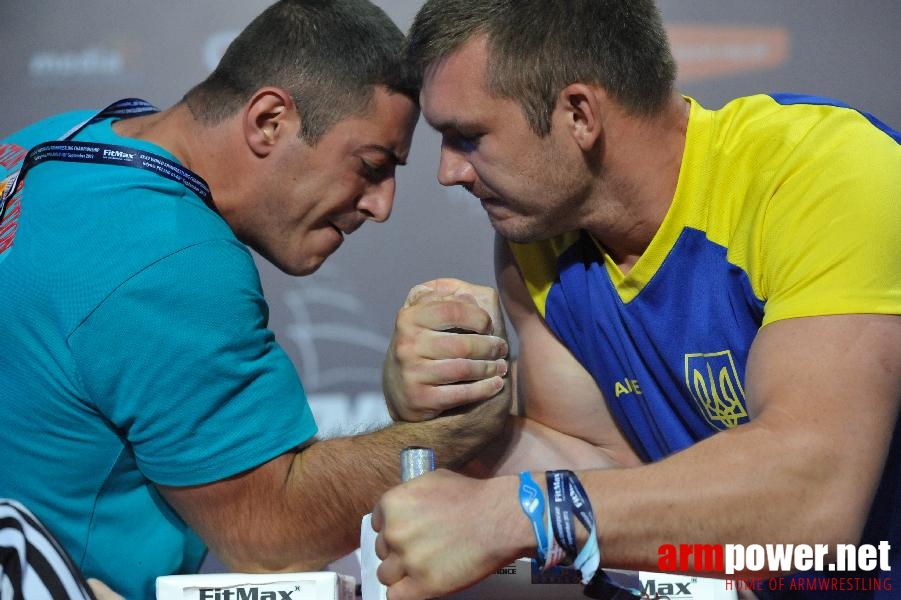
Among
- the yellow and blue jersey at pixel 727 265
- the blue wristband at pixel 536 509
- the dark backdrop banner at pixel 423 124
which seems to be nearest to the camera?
the blue wristband at pixel 536 509

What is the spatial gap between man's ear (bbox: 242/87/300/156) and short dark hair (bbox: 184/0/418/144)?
0.04 feet

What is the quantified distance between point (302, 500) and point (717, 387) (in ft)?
1.80

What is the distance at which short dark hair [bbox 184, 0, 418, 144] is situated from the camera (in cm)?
147

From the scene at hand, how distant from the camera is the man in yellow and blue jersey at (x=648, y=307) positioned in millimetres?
934

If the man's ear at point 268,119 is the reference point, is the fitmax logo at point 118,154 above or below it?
below

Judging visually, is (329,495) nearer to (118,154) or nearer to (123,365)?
(123,365)

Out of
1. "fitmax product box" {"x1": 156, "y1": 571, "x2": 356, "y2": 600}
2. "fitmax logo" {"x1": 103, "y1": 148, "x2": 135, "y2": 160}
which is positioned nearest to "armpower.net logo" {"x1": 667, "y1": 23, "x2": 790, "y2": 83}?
"fitmax logo" {"x1": 103, "y1": 148, "x2": 135, "y2": 160}

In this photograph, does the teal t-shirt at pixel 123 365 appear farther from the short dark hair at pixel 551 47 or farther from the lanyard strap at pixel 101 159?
the short dark hair at pixel 551 47

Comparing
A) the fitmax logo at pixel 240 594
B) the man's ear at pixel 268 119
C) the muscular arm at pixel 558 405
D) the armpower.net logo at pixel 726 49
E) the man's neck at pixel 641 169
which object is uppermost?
the armpower.net logo at pixel 726 49

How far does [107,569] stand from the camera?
1.27m

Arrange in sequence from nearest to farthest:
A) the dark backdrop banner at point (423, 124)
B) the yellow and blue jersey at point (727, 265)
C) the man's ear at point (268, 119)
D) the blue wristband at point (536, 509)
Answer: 1. the blue wristband at point (536, 509)
2. the yellow and blue jersey at point (727, 265)
3. the man's ear at point (268, 119)
4. the dark backdrop banner at point (423, 124)

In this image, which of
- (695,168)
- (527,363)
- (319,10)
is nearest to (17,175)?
(319,10)

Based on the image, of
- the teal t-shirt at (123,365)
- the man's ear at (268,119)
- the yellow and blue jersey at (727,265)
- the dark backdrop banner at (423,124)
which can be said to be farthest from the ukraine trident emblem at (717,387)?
the dark backdrop banner at (423,124)

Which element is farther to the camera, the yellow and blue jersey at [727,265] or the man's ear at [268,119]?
the man's ear at [268,119]
